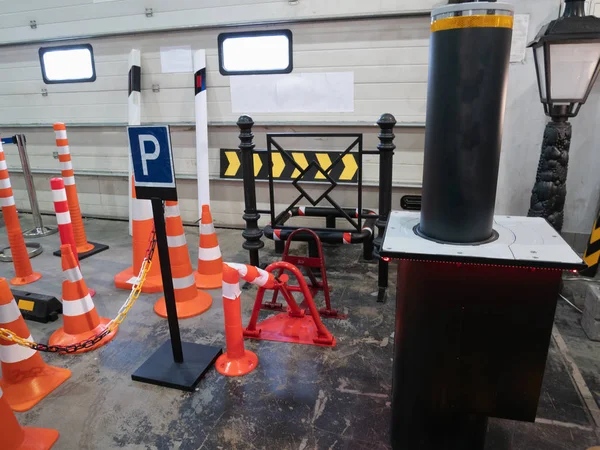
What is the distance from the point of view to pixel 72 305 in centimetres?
298

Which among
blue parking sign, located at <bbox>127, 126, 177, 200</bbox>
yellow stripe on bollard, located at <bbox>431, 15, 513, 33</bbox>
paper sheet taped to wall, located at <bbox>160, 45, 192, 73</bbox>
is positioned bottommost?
blue parking sign, located at <bbox>127, 126, 177, 200</bbox>

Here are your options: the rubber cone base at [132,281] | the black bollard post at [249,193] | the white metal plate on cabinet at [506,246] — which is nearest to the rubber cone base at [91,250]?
the rubber cone base at [132,281]

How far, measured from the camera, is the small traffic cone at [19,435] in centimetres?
195

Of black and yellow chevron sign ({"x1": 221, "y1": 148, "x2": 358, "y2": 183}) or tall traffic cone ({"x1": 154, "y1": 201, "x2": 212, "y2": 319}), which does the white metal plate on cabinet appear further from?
black and yellow chevron sign ({"x1": 221, "y1": 148, "x2": 358, "y2": 183})

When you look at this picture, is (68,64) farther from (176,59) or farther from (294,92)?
(294,92)

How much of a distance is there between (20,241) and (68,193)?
0.77 metres

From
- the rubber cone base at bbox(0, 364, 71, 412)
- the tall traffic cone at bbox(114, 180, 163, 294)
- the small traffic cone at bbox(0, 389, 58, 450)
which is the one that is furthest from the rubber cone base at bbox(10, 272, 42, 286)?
the small traffic cone at bbox(0, 389, 58, 450)

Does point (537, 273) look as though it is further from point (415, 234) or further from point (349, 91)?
point (349, 91)

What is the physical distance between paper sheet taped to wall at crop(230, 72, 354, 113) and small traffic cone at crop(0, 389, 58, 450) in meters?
3.98

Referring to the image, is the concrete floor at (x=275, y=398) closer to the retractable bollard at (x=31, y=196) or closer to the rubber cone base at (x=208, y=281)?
the rubber cone base at (x=208, y=281)

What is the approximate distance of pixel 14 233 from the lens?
397 centimetres

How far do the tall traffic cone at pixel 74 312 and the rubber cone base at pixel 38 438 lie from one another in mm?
773

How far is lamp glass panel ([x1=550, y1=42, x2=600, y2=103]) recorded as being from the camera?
2.82 m

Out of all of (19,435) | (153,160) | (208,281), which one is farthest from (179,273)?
(19,435)
